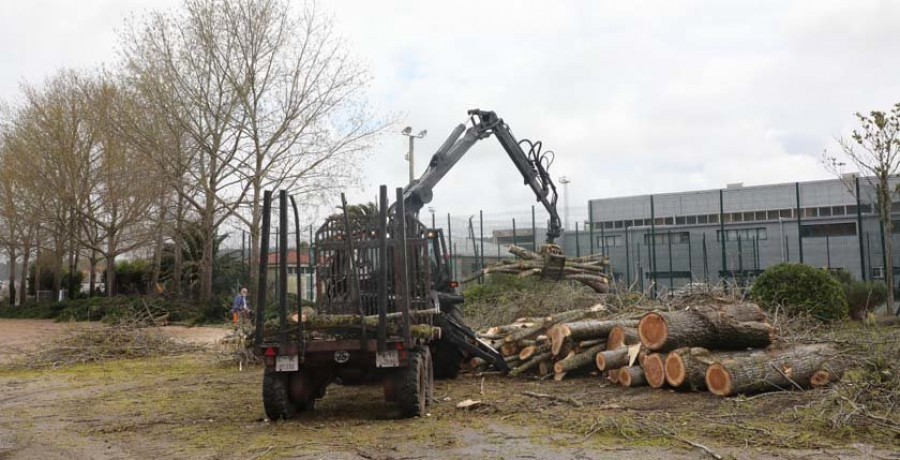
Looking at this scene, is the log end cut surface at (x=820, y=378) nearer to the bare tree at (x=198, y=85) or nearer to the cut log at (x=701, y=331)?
the cut log at (x=701, y=331)

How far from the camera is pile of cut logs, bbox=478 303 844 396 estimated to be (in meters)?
9.04

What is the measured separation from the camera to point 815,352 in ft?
30.9

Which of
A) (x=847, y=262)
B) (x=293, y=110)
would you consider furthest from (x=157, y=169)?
(x=847, y=262)

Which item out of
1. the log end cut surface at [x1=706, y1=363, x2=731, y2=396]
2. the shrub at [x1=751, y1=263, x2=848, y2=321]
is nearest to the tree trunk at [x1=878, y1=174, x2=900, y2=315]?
the shrub at [x1=751, y1=263, x2=848, y2=321]

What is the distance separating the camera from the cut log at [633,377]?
10102mm

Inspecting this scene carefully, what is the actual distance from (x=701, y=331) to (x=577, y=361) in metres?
2.01

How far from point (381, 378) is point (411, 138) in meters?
21.0

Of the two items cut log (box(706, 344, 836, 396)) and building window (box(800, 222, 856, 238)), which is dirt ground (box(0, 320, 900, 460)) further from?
building window (box(800, 222, 856, 238))

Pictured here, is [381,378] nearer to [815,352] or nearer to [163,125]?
[815,352]

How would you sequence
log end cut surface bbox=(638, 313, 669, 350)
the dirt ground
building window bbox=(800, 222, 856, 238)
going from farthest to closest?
1. building window bbox=(800, 222, 856, 238)
2. log end cut surface bbox=(638, 313, 669, 350)
3. the dirt ground

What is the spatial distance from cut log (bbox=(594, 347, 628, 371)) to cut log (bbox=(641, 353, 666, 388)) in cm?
55

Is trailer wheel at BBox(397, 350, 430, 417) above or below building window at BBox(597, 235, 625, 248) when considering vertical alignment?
below

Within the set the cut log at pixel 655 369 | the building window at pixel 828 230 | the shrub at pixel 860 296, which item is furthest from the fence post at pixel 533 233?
the cut log at pixel 655 369

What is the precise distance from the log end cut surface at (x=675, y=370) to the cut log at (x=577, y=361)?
70.5 inches
